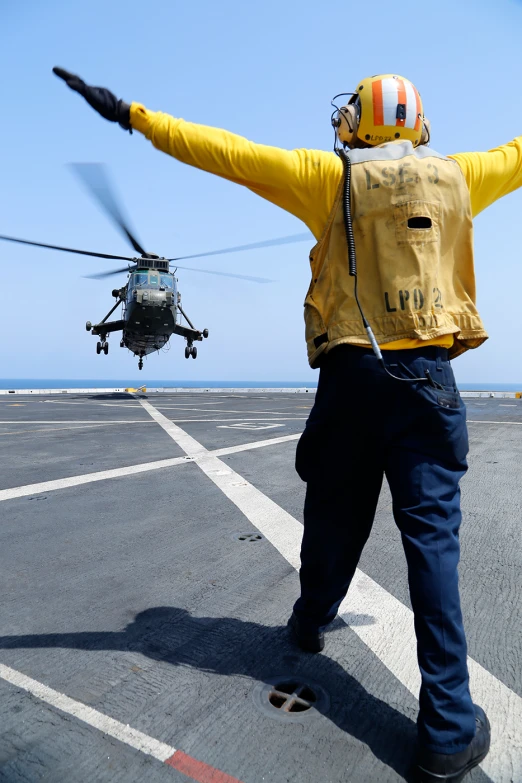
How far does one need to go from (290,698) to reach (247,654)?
1.02 ft

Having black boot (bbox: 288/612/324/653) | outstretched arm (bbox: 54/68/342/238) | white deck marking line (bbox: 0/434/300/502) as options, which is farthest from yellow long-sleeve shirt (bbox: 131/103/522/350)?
white deck marking line (bbox: 0/434/300/502)

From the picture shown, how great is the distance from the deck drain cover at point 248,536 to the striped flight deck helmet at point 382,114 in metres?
2.36

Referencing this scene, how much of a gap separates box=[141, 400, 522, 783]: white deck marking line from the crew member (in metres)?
0.09

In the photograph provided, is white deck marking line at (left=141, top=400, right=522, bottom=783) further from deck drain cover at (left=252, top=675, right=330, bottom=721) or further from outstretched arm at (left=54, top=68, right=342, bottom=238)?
outstretched arm at (left=54, top=68, right=342, bottom=238)

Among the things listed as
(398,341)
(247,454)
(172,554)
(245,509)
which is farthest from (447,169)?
(247,454)

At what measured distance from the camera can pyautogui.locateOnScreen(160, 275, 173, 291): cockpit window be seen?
20503mm

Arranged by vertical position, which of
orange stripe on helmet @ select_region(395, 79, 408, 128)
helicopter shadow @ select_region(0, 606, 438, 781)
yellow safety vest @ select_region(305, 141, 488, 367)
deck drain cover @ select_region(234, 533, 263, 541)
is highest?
orange stripe on helmet @ select_region(395, 79, 408, 128)

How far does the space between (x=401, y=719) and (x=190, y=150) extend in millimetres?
2028

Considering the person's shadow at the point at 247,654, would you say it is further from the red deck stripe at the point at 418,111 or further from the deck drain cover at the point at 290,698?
the red deck stripe at the point at 418,111

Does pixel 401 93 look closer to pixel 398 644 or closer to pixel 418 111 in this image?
pixel 418 111

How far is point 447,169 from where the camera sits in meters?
1.75

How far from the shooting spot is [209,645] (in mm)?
2018

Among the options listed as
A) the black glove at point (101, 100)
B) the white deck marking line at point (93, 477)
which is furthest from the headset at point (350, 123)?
the white deck marking line at point (93, 477)

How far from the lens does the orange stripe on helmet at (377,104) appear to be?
1.82 meters
